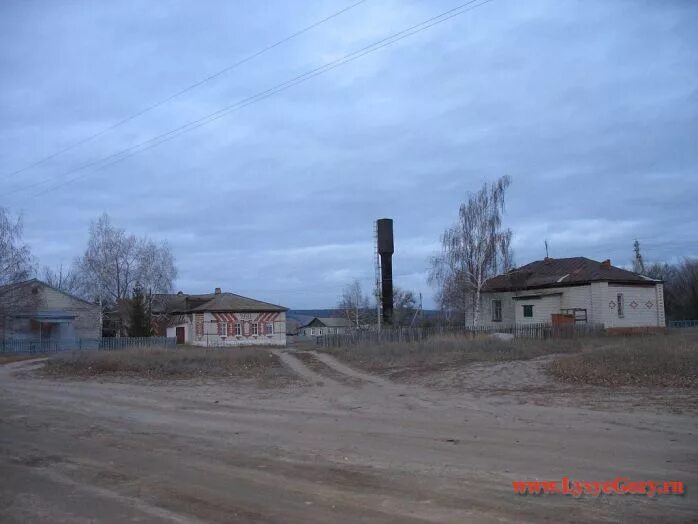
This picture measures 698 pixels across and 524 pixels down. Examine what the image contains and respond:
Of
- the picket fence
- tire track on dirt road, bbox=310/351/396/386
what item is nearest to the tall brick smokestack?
the picket fence

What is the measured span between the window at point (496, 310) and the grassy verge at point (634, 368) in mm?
27370

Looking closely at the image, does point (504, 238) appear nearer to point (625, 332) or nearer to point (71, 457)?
point (625, 332)

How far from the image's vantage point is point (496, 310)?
48.0 metres

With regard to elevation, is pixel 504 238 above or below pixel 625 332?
above

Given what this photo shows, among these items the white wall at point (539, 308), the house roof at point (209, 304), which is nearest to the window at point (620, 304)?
the white wall at point (539, 308)

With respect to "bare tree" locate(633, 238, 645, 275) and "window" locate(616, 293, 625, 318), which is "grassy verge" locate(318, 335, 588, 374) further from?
"bare tree" locate(633, 238, 645, 275)

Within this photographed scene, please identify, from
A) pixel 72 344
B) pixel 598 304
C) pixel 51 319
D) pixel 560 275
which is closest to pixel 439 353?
pixel 598 304

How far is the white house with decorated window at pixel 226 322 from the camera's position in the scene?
5312 centimetres

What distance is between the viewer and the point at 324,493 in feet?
22.1

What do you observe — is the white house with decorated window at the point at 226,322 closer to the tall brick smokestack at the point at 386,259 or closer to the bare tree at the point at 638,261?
the tall brick smokestack at the point at 386,259

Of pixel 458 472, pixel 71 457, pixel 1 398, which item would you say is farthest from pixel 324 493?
pixel 1 398

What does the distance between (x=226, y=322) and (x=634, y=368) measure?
41.3m

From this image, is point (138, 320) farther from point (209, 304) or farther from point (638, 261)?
point (638, 261)

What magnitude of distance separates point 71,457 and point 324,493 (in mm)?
4507
